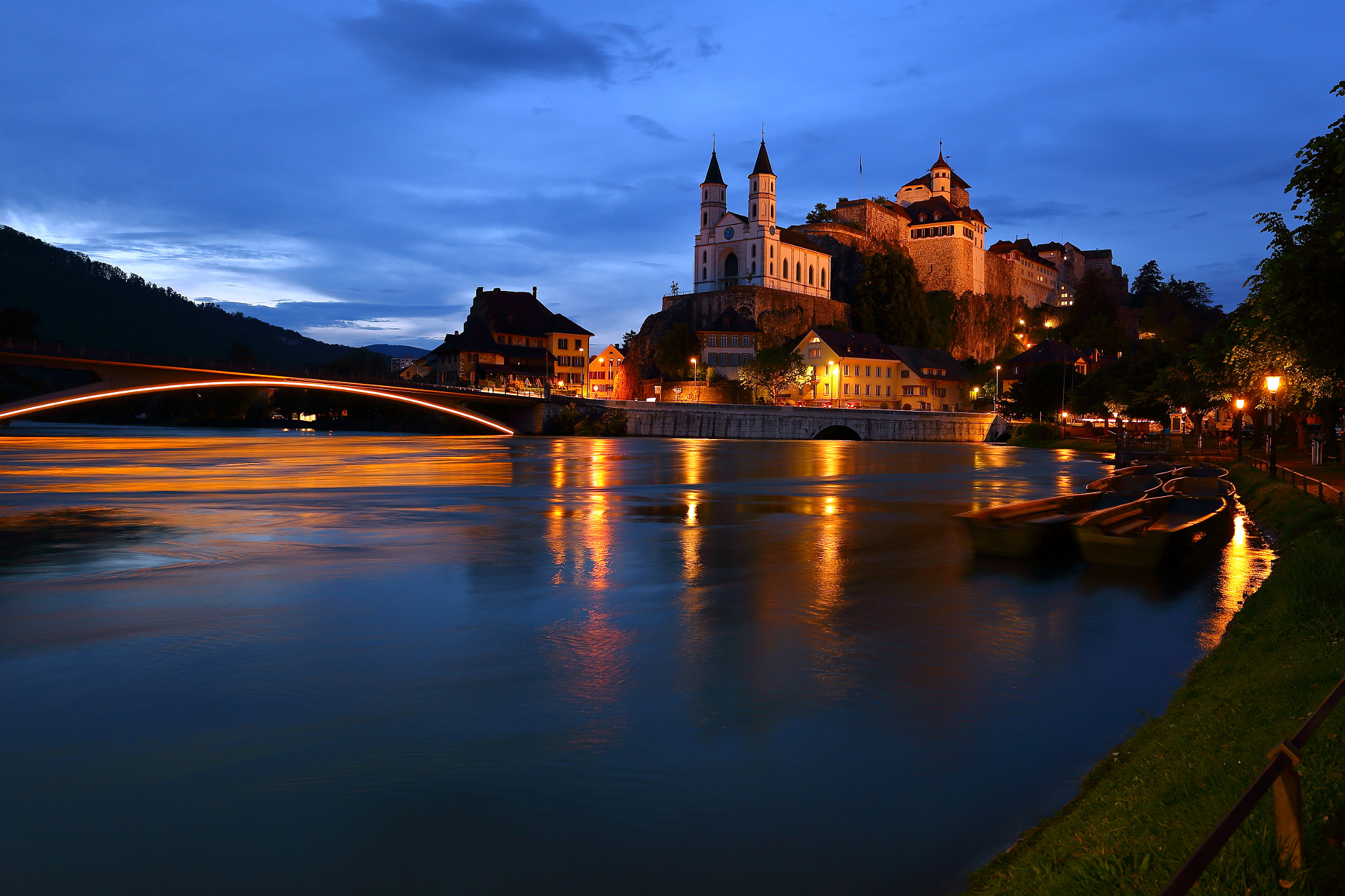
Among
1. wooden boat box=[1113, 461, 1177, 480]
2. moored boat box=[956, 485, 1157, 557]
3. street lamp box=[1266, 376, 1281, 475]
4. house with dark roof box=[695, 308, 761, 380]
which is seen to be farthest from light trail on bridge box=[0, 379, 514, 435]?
street lamp box=[1266, 376, 1281, 475]

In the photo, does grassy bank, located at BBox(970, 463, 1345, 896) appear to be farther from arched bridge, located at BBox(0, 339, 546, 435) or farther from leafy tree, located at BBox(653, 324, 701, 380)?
leafy tree, located at BBox(653, 324, 701, 380)

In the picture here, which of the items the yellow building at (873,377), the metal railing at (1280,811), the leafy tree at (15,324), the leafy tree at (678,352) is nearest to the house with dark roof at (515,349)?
the leafy tree at (678,352)

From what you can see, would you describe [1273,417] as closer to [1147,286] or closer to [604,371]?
[604,371]

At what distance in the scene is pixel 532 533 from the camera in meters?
22.7

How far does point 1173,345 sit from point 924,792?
396ft

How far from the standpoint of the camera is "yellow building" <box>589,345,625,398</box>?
129125 millimetres

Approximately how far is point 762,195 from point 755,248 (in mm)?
9216

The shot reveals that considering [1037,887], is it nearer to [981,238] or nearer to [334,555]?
[334,555]

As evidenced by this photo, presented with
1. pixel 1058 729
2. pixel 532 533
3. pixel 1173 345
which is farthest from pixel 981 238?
pixel 1058 729

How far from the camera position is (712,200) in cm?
13575

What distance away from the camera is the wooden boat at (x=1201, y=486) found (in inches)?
993

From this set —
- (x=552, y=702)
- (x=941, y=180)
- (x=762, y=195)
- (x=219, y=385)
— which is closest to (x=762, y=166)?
(x=762, y=195)

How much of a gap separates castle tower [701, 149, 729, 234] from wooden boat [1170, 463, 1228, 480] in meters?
105

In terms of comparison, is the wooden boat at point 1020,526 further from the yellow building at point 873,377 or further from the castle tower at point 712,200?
the castle tower at point 712,200
